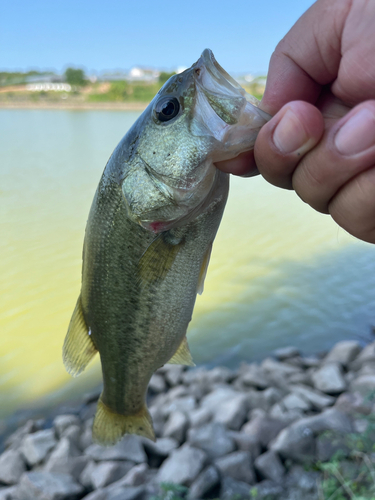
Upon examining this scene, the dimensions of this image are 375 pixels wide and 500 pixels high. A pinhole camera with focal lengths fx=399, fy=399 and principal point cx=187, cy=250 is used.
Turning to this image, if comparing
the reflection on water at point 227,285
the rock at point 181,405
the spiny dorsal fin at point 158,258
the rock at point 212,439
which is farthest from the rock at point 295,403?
the spiny dorsal fin at point 158,258

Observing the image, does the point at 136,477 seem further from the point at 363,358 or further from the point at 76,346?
the point at 363,358

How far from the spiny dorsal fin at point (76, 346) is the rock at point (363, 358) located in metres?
3.90

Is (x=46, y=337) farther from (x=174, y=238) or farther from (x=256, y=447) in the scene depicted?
(x=174, y=238)

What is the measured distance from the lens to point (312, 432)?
3424mm

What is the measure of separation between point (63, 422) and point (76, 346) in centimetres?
243

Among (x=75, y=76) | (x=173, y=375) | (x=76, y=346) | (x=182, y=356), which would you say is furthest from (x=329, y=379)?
(x=75, y=76)

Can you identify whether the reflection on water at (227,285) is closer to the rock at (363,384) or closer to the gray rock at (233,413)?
the rock at (363,384)

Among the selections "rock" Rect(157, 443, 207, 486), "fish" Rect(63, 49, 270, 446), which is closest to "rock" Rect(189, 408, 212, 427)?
"rock" Rect(157, 443, 207, 486)

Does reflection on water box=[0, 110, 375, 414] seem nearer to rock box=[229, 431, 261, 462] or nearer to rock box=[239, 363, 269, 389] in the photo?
rock box=[239, 363, 269, 389]

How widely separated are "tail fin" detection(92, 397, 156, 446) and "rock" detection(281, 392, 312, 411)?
85.5 inches

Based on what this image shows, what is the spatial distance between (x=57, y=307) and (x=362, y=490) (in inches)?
187

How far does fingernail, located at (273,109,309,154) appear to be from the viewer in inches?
53.2

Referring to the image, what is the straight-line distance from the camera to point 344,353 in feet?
17.0

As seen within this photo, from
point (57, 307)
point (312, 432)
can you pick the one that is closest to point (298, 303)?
point (312, 432)
